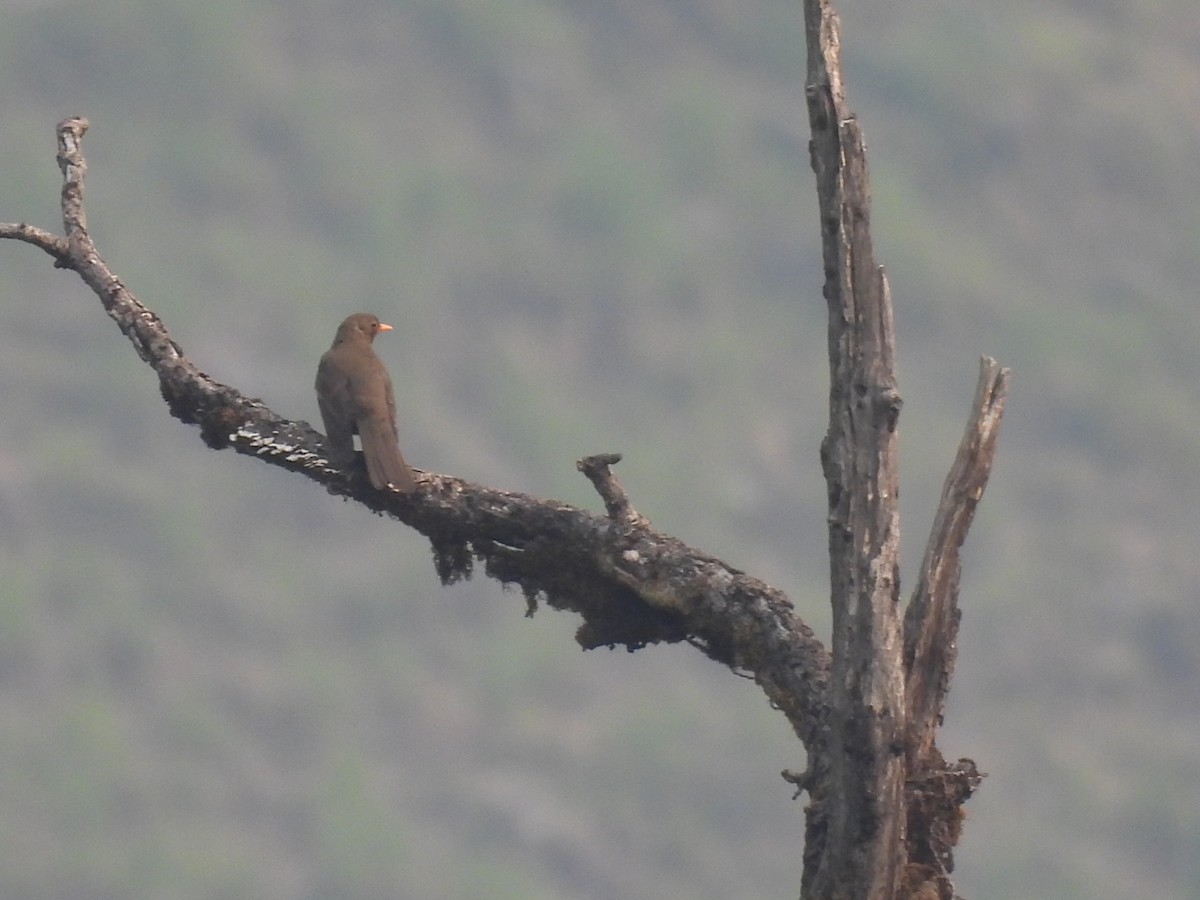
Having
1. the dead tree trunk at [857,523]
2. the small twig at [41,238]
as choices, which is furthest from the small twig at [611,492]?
the small twig at [41,238]

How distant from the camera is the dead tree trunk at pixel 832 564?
10648 mm

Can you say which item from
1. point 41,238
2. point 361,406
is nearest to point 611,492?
point 41,238

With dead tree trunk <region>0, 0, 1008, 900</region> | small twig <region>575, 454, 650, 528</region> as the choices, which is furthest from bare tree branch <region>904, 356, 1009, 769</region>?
small twig <region>575, 454, 650, 528</region>

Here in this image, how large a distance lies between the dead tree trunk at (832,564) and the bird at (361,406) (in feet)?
0.68

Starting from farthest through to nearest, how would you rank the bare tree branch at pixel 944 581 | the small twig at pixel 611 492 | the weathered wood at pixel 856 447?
the small twig at pixel 611 492 → the bare tree branch at pixel 944 581 → the weathered wood at pixel 856 447

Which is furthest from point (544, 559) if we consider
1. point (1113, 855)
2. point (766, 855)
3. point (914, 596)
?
point (1113, 855)

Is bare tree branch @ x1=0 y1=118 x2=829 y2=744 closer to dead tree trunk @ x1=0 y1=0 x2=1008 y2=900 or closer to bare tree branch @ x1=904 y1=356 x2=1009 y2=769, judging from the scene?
dead tree trunk @ x1=0 y1=0 x2=1008 y2=900

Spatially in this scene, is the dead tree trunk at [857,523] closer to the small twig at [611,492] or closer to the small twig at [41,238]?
the small twig at [611,492]

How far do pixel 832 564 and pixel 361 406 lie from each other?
582cm

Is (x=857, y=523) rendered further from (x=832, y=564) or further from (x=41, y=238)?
(x=41, y=238)

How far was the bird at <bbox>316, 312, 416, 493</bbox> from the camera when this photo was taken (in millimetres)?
A: 13758

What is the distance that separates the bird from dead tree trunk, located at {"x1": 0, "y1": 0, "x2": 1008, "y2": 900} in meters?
0.21

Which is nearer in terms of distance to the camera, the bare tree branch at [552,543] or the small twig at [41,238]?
the bare tree branch at [552,543]

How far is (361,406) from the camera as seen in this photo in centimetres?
1611
